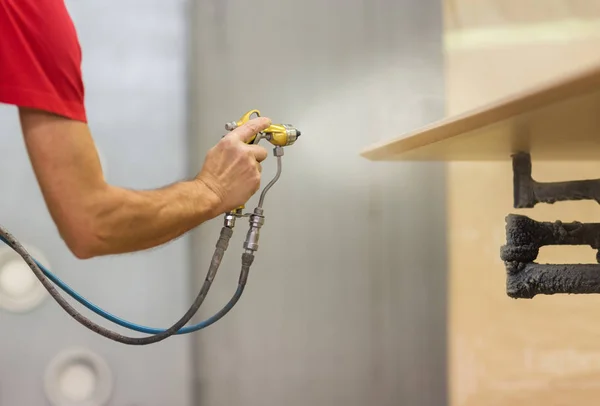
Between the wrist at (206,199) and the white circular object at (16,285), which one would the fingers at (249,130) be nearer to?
the wrist at (206,199)

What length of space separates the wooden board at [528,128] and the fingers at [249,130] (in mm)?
208

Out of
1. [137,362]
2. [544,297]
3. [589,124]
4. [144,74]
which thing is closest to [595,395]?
[544,297]

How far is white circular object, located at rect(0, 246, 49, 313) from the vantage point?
4.10ft

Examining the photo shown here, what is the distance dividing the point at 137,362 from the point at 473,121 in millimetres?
979

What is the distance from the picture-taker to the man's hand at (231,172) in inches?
34.9

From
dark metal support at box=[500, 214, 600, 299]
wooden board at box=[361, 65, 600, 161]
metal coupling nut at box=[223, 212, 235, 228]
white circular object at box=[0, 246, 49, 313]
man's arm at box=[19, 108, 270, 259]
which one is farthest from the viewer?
white circular object at box=[0, 246, 49, 313]

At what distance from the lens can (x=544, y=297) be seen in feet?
4.52

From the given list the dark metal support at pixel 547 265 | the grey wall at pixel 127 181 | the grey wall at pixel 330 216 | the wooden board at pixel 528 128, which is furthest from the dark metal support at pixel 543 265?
the grey wall at pixel 127 181

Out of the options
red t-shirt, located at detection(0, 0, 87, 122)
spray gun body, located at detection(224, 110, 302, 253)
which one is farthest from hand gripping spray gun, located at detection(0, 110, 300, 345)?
red t-shirt, located at detection(0, 0, 87, 122)

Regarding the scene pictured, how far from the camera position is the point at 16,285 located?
1255mm

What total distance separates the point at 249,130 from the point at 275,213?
0.46 metres

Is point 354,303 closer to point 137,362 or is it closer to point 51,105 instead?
point 137,362

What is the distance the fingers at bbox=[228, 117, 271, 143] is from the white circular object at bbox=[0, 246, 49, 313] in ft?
2.16

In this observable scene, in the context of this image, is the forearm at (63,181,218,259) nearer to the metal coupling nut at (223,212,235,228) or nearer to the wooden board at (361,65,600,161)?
the metal coupling nut at (223,212,235,228)
